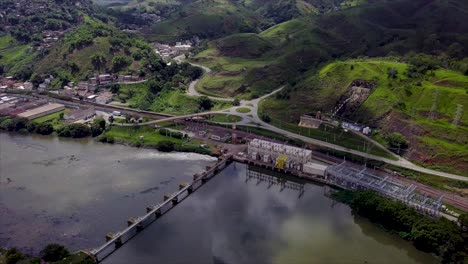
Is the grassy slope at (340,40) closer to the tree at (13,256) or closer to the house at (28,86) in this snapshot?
the house at (28,86)

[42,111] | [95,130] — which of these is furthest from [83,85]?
[95,130]

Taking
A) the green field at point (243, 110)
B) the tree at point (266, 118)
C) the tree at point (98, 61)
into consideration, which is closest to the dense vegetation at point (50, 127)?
the green field at point (243, 110)

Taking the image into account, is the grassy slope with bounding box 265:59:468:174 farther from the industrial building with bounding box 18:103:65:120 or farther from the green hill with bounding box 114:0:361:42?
the green hill with bounding box 114:0:361:42

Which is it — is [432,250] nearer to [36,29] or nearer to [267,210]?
[267,210]

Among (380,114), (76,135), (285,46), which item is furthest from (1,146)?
(285,46)

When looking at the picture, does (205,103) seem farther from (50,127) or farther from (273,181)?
(273,181)

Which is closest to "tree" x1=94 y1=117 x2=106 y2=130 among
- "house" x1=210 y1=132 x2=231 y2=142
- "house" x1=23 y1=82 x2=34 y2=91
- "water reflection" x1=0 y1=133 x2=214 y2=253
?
"water reflection" x1=0 y1=133 x2=214 y2=253
